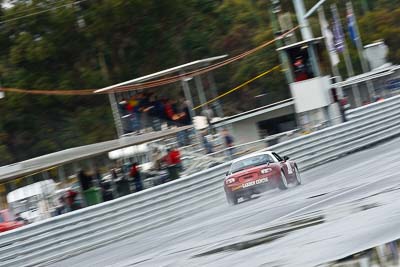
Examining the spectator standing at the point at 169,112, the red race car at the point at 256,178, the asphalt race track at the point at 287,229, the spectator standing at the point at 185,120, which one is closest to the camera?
the asphalt race track at the point at 287,229

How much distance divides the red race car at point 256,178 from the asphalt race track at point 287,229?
0.30 m

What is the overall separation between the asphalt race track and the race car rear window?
0.82 meters

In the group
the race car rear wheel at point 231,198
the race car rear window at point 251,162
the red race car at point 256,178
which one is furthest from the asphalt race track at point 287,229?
the race car rear window at point 251,162

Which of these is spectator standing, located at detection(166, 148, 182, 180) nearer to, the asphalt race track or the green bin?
the green bin

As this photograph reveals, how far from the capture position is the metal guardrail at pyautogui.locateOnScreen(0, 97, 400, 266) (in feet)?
63.3

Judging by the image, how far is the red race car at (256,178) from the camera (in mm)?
22750

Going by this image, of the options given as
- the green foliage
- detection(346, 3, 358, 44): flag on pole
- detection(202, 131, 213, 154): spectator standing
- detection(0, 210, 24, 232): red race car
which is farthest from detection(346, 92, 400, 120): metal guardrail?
the green foliage

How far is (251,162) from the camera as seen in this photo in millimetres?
23391

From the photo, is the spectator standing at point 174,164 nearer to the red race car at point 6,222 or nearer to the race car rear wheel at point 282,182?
the red race car at point 6,222

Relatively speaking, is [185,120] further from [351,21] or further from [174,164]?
[351,21]

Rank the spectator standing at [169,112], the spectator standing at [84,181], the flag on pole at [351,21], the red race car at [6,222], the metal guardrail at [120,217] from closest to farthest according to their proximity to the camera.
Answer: the metal guardrail at [120,217] → the red race car at [6,222] → the spectator standing at [84,181] → the spectator standing at [169,112] → the flag on pole at [351,21]

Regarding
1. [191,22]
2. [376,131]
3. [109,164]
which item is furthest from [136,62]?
[376,131]

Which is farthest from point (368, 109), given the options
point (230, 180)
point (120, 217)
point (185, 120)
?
point (120, 217)

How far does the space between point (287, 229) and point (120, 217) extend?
8658 mm
